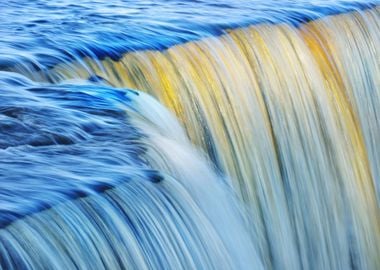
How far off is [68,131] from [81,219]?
643 millimetres

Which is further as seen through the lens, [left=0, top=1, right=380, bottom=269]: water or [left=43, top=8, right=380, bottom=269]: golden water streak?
[left=43, top=8, right=380, bottom=269]: golden water streak

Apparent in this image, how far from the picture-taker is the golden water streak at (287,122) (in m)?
4.32

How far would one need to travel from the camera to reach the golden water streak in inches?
170

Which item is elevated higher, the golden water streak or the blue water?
the blue water

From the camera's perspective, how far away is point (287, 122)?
4758mm

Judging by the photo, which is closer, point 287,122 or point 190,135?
point 190,135

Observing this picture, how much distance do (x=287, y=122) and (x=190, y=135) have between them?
699 millimetres

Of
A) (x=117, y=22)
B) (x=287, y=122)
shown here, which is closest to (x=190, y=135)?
(x=287, y=122)

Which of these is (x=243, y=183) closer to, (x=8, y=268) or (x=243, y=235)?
(x=243, y=235)

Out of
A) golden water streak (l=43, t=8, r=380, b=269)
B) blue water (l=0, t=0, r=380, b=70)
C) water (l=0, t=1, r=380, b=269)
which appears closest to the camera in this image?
water (l=0, t=1, r=380, b=269)

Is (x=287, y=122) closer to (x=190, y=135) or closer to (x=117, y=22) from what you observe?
(x=190, y=135)

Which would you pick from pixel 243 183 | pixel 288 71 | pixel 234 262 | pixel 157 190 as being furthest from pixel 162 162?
pixel 288 71

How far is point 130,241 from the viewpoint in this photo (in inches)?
111

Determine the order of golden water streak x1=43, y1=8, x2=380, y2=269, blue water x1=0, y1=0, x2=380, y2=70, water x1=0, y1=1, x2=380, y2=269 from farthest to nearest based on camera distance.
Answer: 1. blue water x1=0, y1=0, x2=380, y2=70
2. golden water streak x1=43, y1=8, x2=380, y2=269
3. water x1=0, y1=1, x2=380, y2=269
